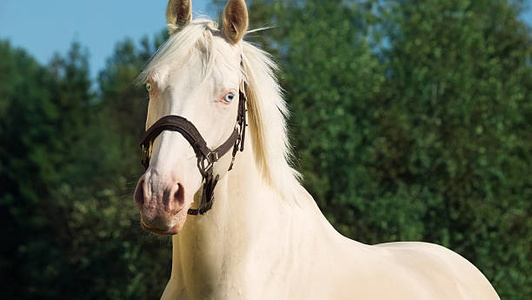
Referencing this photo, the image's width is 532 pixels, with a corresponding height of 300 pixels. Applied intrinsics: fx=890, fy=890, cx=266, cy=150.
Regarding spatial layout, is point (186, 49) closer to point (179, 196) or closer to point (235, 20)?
point (235, 20)

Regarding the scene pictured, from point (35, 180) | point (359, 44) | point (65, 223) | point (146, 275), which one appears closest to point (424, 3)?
point (359, 44)

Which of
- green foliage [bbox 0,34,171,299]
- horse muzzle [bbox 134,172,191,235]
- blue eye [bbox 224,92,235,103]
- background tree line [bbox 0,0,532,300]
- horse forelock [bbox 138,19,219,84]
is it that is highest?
horse forelock [bbox 138,19,219,84]

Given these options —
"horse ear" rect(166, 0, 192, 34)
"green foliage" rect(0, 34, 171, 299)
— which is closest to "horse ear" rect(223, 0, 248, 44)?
"horse ear" rect(166, 0, 192, 34)

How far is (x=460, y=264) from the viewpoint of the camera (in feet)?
18.7

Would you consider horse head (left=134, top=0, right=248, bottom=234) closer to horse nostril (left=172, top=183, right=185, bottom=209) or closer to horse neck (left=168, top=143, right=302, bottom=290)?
horse nostril (left=172, top=183, right=185, bottom=209)

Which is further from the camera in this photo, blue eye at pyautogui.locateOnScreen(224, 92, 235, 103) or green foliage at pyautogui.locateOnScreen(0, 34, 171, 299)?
green foliage at pyautogui.locateOnScreen(0, 34, 171, 299)

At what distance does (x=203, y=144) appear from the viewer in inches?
149

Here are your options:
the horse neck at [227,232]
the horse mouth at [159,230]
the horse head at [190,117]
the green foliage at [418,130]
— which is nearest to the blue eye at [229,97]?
the horse head at [190,117]

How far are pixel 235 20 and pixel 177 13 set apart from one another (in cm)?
36

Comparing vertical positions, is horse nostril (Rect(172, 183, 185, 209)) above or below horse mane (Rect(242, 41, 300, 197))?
below

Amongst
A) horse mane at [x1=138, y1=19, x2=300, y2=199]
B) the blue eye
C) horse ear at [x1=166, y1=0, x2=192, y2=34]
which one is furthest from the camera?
horse ear at [x1=166, y1=0, x2=192, y2=34]

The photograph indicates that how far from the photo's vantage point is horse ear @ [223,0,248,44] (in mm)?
4145

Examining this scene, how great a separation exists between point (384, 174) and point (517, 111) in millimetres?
3621

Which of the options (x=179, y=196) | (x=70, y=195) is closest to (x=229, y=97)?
(x=179, y=196)
